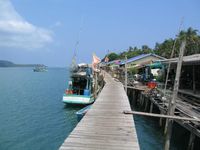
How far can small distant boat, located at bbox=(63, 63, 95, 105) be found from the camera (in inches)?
852

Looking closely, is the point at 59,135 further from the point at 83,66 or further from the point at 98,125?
the point at 83,66

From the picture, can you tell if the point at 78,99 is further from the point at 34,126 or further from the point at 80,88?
the point at 34,126

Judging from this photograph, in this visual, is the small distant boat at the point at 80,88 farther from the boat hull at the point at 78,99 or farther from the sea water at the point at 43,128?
the sea water at the point at 43,128

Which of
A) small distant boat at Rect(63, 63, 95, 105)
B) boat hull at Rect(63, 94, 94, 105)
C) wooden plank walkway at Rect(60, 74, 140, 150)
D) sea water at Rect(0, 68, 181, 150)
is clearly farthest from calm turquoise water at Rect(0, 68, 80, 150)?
wooden plank walkway at Rect(60, 74, 140, 150)

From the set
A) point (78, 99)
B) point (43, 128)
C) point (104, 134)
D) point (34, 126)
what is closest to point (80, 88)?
point (78, 99)

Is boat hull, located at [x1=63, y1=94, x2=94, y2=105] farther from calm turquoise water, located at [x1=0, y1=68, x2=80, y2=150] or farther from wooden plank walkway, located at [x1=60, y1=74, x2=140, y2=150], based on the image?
wooden plank walkway, located at [x1=60, y1=74, x2=140, y2=150]

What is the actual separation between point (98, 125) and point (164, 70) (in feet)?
71.2

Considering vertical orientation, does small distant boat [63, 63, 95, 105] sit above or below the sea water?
above

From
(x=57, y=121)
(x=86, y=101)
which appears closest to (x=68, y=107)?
(x=86, y=101)

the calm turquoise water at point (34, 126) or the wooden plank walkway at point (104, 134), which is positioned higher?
the wooden plank walkway at point (104, 134)

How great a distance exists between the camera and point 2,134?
1544cm

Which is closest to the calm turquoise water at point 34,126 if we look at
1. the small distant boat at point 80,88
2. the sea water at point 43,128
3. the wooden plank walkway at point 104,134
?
the sea water at point 43,128

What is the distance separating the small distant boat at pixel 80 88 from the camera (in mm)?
21633

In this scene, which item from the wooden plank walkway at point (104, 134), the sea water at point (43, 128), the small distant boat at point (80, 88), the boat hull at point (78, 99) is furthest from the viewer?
the small distant boat at point (80, 88)
